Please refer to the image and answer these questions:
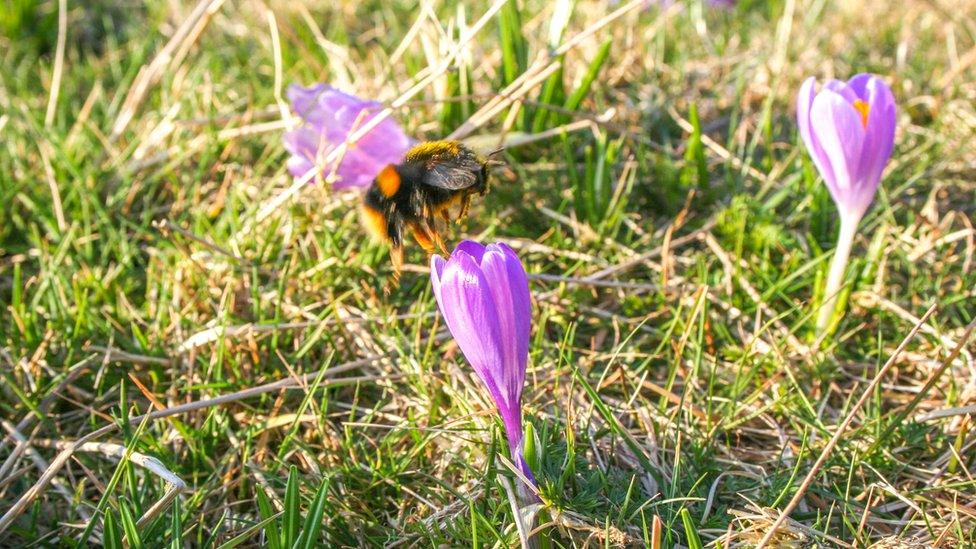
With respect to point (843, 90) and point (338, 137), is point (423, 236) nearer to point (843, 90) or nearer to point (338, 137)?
point (338, 137)

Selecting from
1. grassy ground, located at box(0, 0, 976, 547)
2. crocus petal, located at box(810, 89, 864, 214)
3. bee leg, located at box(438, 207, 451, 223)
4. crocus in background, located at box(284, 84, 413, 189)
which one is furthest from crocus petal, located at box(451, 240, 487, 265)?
crocus in background, located at box(284, 84, 413, 189)

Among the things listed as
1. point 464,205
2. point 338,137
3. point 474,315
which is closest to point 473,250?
point 474,315

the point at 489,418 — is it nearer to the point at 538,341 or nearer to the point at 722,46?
the point at 538,341

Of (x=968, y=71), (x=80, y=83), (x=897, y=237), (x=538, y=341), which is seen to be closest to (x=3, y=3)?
(x=80, y=83)

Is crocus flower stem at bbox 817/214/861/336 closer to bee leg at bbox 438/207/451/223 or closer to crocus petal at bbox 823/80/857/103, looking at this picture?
crocus petal at bbox 823/80/857/103

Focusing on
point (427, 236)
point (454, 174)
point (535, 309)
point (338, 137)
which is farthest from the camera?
point (338, 137)

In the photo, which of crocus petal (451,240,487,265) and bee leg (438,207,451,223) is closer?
crocus petal (451,240,487,265)
